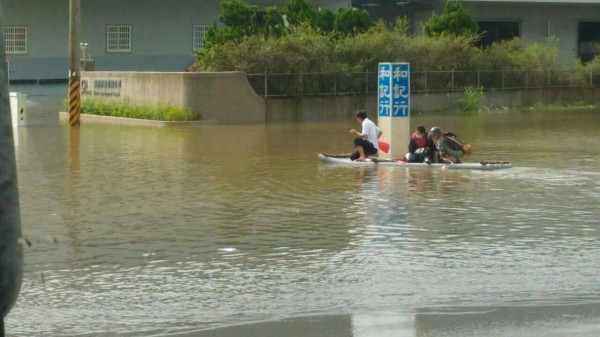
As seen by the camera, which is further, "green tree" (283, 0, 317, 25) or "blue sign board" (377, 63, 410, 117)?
"green tree" (283, 0, 317, 25)

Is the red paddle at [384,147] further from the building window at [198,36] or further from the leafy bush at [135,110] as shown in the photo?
the building window at [198,36]

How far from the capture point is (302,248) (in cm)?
1105

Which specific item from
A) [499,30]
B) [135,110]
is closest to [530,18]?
[499,30]

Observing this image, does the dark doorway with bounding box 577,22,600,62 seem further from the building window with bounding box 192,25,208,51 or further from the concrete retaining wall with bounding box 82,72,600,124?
the concrete retaining wall with bounding box 82,72,600,124

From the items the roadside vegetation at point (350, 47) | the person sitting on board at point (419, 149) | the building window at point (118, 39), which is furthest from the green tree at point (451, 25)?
the person sitting on board at point (419, 149)

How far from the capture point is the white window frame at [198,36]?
199 feet

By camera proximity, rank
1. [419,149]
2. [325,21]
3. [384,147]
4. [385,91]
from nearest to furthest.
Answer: [419,149] < [384,147] < [385,91] < [325,21]

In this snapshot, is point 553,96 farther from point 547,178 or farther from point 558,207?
point 558,207

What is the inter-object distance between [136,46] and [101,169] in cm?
4065

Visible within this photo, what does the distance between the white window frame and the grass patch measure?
76.8 ft

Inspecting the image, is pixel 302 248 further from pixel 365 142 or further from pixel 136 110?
pixel 136 110

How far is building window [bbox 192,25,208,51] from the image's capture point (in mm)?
60750

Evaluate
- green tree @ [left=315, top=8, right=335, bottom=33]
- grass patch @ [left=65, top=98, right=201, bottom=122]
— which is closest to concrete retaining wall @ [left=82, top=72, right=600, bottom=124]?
grass patch @ [left=65, top=98, right=201, bottom=122]

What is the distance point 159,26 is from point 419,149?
138ft
